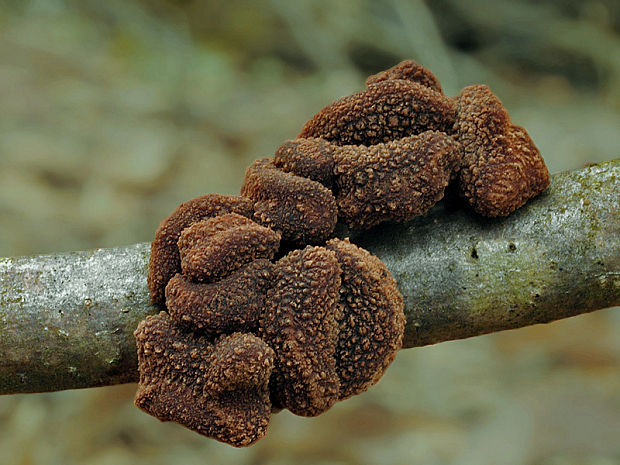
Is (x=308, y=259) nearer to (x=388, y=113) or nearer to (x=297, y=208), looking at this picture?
(x=297, y=208)

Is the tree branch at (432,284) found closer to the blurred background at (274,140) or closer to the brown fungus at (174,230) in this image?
the brown fungus at (174,230)

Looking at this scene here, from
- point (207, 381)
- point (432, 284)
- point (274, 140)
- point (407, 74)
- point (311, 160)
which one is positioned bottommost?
point (274, 140)

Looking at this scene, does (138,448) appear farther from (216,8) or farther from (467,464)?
(216,8)

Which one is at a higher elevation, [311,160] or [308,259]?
[311,160]

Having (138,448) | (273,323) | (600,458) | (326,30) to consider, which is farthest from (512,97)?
(273,323)

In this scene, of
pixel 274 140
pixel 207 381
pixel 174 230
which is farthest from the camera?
pixel 274 140

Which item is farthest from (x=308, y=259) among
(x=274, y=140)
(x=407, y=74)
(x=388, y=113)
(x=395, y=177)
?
(x=274, y=140)

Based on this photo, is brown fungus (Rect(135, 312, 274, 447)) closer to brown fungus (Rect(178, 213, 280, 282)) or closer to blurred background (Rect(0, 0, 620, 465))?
brown fungus (Rect(178, 213, 280, 282))
